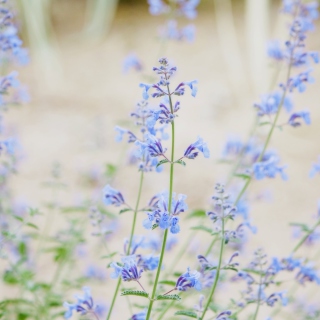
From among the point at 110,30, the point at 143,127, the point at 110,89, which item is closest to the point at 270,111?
the point at 143,127

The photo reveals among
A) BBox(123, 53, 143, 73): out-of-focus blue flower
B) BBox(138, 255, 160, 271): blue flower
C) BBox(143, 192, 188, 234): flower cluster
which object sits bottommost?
BBox(143, 192, 188, 234): flower cluster

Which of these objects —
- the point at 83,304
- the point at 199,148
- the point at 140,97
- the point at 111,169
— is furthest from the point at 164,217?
the point at 140,97

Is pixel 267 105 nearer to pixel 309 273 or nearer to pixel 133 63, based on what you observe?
pixel 309 273

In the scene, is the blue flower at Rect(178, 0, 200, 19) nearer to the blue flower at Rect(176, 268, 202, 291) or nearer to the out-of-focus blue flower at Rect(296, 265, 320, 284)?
the out-of-focus blue flower at Rect(296, 265, 320, 284)

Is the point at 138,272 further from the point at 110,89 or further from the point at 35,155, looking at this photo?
the point at 110,89

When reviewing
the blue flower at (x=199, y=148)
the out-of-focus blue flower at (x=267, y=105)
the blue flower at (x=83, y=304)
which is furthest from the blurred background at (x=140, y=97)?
the blue flower at (x=199, y=148)

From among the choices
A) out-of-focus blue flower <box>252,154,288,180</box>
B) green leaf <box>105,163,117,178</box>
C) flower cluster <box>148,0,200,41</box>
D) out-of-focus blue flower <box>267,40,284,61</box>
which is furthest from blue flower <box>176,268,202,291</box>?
flower cluster <box>148,0,200,41</box>
